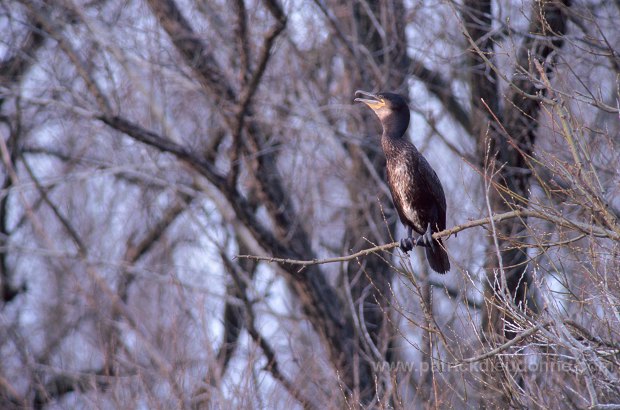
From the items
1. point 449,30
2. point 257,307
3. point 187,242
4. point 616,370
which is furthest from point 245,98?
point 616,370

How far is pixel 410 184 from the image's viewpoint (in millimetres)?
6215

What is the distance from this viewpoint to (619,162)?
191 inches

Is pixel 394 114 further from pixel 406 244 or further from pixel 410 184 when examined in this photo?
pixel 406 244

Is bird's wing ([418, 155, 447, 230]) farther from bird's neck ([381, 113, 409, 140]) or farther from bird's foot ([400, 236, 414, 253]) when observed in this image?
bird's foot ([400, 236, 414, 253])

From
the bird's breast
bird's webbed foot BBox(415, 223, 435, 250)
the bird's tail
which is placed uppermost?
the bird's breast

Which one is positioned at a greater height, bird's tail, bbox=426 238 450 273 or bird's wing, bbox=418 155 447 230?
bird's wing, bbox=418 155 447 230

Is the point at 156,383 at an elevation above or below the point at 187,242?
below

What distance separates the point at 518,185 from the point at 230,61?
3.32m

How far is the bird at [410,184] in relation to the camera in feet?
19.9

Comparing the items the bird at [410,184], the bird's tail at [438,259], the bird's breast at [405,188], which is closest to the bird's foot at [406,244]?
the bird at [410,184]

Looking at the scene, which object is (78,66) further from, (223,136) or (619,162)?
(619,162)

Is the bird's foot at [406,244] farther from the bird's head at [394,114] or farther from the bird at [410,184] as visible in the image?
the bird's head at [394,114]

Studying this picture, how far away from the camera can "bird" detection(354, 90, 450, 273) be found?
19.9 feet

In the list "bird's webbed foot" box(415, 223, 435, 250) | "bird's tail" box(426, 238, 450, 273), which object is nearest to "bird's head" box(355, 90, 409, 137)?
"bird's webbed foot" box(415, 223, 435, 250)
